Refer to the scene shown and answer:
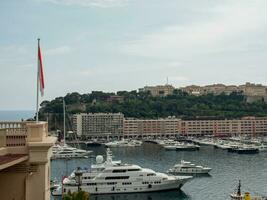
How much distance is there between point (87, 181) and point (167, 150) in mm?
32595

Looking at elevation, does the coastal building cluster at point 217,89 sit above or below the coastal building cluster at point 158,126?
above

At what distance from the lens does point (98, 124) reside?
84.2 metres

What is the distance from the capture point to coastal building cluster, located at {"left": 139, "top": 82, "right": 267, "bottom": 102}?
11388 cm

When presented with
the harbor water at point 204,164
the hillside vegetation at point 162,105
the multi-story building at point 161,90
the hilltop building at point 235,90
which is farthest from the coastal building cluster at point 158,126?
the multi-story building at point 161,90

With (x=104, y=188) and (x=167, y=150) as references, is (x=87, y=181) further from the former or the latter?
(x=167, y=150)

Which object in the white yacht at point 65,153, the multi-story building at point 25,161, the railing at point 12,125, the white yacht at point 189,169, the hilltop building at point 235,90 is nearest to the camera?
the multi-story building at point 25,161

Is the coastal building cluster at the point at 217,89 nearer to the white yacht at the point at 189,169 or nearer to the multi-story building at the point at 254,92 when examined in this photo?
the multi-story building at the point at 254,92

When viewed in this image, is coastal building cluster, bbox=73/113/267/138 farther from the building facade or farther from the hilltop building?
the hilltop building

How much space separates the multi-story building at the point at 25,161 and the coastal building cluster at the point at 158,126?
76979 millimetres

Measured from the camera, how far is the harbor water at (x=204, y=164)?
3002 cm

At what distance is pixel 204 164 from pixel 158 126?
4033cm

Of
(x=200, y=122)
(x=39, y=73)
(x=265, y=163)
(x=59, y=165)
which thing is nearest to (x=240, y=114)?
(x=200, y=122)

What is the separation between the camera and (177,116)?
9319 centimetres

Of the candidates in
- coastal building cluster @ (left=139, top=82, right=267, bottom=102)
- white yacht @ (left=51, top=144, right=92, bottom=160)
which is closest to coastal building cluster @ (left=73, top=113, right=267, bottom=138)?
coastal building cluster @ (left=139, top=82, right=267, bottom=102)
